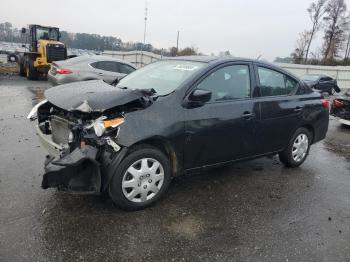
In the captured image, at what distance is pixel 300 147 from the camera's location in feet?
19.3

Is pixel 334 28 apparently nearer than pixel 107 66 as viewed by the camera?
No

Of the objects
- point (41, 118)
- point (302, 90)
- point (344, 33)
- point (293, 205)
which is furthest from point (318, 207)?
point (344, 33)

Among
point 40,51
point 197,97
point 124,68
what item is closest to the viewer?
point 197,97

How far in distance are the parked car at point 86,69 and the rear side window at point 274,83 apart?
6.46 m

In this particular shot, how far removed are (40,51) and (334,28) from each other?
41186 millimetres

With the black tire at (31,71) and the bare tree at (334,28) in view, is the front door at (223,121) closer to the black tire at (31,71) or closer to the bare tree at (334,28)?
the black tire at (31,71)

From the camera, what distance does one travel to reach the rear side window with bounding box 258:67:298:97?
5.09 m

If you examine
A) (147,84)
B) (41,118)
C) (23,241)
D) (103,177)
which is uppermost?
(147,84)

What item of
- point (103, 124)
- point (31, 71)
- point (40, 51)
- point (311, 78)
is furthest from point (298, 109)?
point (311, 78)

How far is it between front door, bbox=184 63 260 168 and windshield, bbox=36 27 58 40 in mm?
18098

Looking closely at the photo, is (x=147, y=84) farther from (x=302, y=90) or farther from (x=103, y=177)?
(x=302, y=90)

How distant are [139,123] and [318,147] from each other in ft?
17.6

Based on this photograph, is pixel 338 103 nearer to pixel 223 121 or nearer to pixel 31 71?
pixel 223 121

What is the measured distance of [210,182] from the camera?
16.4 feet
